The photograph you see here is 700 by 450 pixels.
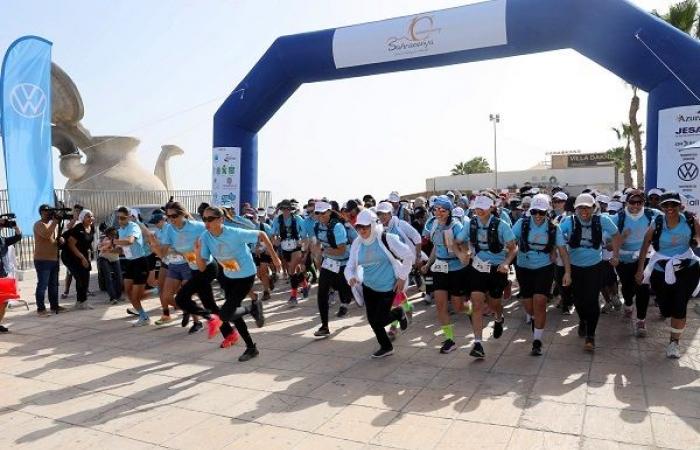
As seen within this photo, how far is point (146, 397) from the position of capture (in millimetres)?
4797

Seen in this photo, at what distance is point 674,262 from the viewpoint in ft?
17.7

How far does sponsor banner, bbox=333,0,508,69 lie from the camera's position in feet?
33.6

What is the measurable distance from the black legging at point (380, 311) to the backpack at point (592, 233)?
82.3 inches

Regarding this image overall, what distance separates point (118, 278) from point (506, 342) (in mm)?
7387

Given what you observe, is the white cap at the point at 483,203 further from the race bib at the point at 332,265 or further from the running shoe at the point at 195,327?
the running shoe at the point at 195,327

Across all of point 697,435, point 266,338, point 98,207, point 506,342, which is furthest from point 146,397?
point 98,207

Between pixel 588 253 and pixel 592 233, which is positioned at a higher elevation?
pixel 592 233

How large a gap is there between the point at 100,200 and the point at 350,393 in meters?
19.2

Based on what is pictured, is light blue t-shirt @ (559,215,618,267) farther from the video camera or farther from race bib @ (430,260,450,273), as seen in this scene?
the video camera

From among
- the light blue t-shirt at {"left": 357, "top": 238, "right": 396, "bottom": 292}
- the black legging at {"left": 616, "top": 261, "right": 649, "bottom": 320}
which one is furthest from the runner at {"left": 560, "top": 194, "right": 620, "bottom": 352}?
the light blue t-shirt at {"left": 357, "top": 238, "right": 396, "bottom": 292}

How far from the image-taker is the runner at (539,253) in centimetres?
563

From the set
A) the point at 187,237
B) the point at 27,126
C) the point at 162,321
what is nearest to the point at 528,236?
the point at 187,237

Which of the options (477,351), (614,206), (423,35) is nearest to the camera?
(477,351)

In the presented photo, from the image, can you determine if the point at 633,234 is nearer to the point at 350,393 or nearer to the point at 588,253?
the point at 588,253
